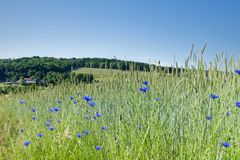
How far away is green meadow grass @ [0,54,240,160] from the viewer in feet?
6.23

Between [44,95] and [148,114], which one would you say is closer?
[148,114]

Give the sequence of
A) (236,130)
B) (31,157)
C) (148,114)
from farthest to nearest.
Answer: (31,157), (148,114), (236,130)

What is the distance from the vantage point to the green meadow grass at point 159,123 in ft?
6.23

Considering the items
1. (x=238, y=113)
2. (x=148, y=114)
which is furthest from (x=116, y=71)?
(x=238, y=113)

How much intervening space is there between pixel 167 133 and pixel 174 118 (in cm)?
13

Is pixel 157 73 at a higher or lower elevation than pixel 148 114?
higher

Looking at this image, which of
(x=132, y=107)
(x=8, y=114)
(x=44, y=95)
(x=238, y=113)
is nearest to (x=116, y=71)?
(x=132, y=107)

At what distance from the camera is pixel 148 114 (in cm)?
229

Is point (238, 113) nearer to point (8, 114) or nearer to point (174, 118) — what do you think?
point (174, 118)

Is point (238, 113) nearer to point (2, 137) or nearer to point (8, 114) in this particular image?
point (2, 137)

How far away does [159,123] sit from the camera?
213cm

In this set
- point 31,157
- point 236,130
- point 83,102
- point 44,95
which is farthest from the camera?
point 44,95

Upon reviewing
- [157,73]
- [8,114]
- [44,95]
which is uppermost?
[157,73]

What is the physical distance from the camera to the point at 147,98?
248 cm
